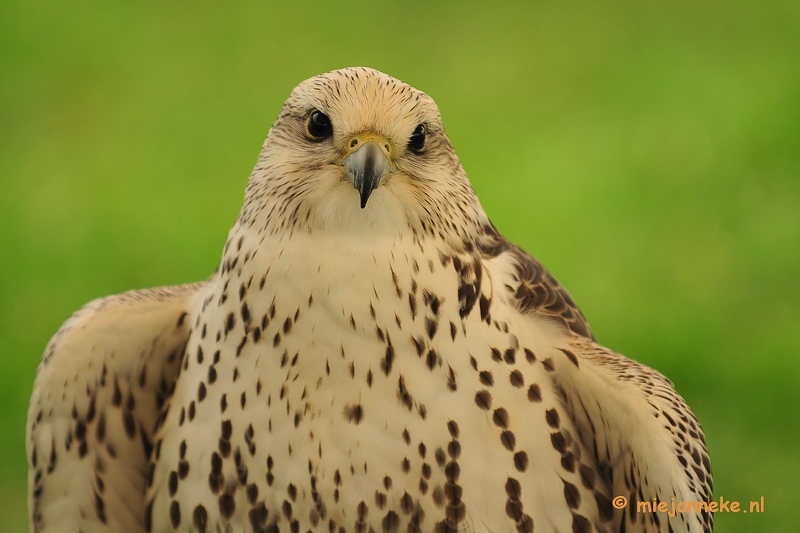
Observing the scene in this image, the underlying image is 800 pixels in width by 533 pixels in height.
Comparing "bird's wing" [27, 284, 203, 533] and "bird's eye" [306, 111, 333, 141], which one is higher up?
"bird's eye" [306, 111, 333, 141]

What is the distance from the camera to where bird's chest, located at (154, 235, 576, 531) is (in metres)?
2.04

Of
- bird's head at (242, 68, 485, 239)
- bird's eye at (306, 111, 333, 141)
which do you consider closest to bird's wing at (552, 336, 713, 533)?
bird's head at (242, 68, 485, 239)

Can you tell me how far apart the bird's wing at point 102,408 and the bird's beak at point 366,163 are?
736 millimetres

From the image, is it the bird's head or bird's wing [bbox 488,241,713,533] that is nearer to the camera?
the bird's head

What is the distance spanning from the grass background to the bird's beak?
265 centimetres

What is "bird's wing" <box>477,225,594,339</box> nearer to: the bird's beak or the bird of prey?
the bird of prey

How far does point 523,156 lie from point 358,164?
11.4 feet

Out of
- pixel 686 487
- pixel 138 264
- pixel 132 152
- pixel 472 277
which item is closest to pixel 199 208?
pixel 138 264

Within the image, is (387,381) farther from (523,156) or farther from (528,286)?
(523,156)

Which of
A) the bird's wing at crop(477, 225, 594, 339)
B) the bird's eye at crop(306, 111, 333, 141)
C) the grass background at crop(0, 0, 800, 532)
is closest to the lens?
the bird's eye at crop(306, 111, 333, 141)

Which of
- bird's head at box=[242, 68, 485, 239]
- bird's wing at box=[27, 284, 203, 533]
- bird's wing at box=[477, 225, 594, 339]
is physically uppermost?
bird's head at box=[242, 68, 485, 239]

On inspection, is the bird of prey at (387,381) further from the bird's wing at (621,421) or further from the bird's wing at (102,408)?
the bird's wing at (102,408)

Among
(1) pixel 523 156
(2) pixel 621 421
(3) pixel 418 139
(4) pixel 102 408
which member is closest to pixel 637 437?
(2) pixel 621 421

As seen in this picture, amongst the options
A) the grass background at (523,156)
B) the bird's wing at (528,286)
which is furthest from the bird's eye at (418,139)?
the grass background at (523,156)
